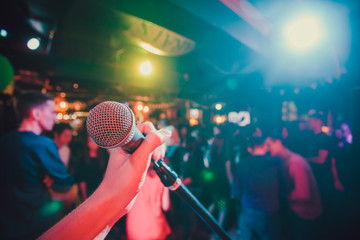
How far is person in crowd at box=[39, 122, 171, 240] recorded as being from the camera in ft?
1.79

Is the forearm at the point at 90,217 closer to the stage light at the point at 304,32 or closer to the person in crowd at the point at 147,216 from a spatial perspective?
the person in crowd at the point at 147,216

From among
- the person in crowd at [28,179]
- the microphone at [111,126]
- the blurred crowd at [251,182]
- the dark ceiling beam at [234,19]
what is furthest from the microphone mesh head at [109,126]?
the dark ceiling beam at [234,19]

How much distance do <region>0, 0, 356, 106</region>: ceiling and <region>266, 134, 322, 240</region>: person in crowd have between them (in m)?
2.43

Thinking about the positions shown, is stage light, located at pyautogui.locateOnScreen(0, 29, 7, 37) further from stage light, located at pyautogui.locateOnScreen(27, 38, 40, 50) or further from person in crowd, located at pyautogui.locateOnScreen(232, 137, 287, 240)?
person in crowd, located at pyautogui.locateOnScreen(232, 137, 287, 240)

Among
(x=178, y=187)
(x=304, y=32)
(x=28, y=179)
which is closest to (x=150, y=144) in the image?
(x=178, y=187)

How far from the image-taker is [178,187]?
81 centimetres

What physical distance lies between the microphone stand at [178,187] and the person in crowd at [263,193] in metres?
1.89

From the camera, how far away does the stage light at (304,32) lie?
10.8 feet

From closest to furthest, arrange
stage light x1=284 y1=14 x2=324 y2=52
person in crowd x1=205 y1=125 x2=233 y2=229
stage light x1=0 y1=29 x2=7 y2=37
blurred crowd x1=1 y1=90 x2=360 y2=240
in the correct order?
blurred crowd x1=1 y1=90 x2=360 y2=240
stage light x1=0 y1=29 x2=7 y2=37
stage light x1=284 y1=14 x2=324 y2=52
person in crowd x1=205 y1=125 x2=233 y2=229

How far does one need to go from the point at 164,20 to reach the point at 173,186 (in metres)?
2.79

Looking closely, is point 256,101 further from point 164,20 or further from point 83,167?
point 83,167

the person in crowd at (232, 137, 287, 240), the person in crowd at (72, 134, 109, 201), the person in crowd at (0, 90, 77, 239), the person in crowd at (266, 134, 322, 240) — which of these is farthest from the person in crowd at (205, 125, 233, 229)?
the person in crowd at (0, 90, 77, 239)

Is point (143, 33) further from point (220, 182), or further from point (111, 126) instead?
point (220, 182)

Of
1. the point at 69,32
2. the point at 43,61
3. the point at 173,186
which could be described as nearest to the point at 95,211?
the point at 173,186
